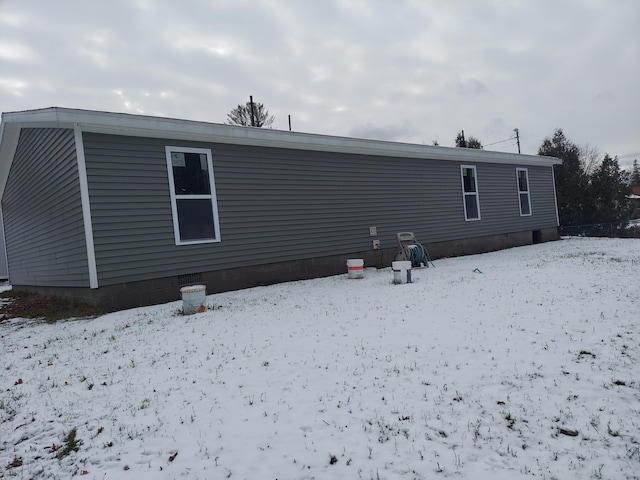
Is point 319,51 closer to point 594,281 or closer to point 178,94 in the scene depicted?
point 178,94

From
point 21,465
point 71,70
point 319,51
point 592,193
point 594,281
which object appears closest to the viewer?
point 21,465

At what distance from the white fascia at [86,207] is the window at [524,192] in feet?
49.5

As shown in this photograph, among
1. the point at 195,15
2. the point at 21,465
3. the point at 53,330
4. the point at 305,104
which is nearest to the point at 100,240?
the point at 53,330

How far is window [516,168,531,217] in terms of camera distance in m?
15.9

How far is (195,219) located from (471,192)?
992 centimetres

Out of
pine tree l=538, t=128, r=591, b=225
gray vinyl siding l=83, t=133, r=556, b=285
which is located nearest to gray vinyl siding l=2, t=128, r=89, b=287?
gray vinyl siding l=83, t=133, r=556, b=285

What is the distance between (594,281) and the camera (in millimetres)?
6797

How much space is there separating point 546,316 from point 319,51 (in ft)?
36.6

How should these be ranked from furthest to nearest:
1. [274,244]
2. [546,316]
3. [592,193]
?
[592,193], [274,244], [546,316]

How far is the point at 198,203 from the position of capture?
8.23 meters

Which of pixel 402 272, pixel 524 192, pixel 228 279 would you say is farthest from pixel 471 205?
pixel 228 279

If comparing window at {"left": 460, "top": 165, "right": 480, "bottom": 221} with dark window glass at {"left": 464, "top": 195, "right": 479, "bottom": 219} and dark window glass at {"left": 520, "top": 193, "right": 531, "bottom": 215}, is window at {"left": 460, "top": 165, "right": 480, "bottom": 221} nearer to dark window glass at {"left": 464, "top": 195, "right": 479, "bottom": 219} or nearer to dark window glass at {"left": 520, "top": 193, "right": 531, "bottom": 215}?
dark window glass at {"left": 464, "top": 195, "right": 479, "bottom": 219}

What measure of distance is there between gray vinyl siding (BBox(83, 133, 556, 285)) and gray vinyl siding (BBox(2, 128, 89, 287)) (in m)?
0.62

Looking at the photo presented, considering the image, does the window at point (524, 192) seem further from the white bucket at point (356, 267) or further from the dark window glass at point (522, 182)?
the white bucket at point (356, 267)
